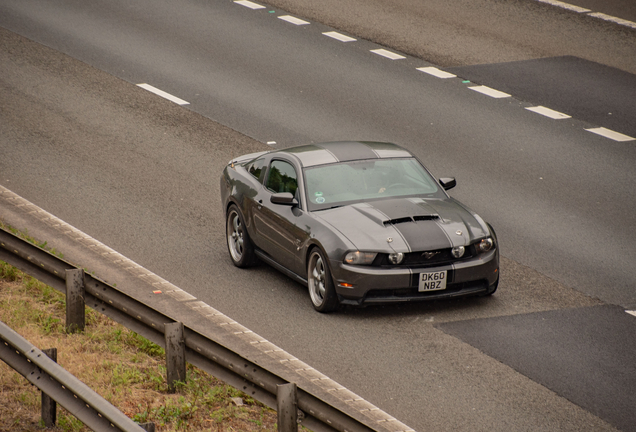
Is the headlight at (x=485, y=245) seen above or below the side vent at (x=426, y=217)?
below

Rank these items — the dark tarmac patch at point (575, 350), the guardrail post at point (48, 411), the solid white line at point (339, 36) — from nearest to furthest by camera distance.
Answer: the guardrail post at point (48, 411) → the dark tarmac patch at point (575, 350) → the solid white line at point (339, 36)

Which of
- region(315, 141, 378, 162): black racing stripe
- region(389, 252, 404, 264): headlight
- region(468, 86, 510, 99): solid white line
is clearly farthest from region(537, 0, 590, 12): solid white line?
region(389, 252, 404, 264): headlight

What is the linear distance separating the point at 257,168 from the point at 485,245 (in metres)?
3.22

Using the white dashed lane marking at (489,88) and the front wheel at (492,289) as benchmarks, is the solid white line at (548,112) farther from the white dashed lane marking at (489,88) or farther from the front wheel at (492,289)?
the front wheel at (492,289)

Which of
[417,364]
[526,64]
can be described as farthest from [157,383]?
[526,64]

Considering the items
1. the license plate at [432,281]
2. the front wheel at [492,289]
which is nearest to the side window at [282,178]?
Answer: the license plate at [432,281]

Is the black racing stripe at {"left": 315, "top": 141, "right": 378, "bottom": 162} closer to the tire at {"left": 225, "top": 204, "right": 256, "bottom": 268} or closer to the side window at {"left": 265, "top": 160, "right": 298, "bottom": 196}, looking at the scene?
the side window at {"left": 265, "top": 160, "right": 298, "bottom": 196}

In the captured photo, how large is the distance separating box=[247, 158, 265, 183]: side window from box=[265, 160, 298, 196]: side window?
164mm

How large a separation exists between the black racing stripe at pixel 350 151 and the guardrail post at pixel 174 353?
13.0 feet

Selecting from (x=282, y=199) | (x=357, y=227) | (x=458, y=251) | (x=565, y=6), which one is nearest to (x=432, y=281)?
(x=458, y=251)

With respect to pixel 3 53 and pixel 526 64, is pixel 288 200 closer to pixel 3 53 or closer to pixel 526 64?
pixel 526 64

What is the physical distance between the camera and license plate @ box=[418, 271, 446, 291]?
931 cm

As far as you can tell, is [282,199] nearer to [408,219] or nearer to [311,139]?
[408,219]

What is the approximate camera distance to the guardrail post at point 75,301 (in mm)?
8438
